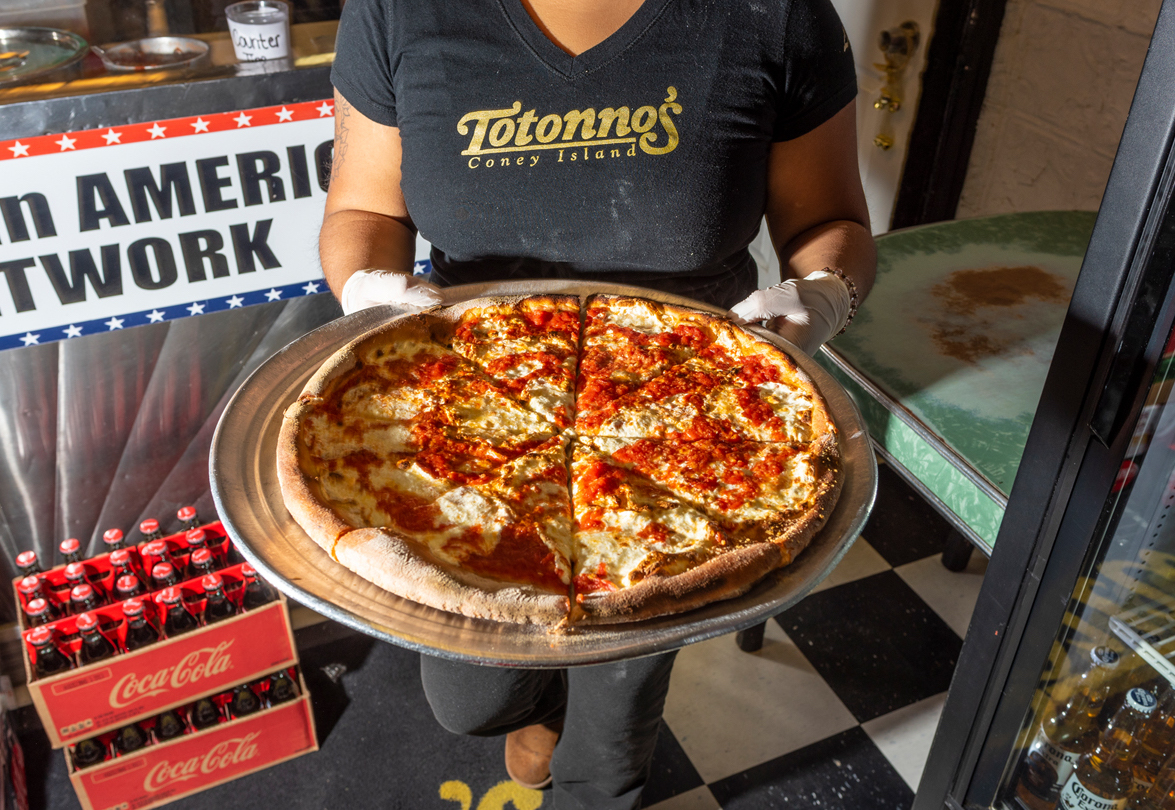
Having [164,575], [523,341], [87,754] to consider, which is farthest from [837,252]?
[87,754]

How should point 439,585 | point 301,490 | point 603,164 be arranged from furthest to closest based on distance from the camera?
point 603,164 < point 301,490 < point 439,585

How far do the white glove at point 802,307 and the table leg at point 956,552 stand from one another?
1408 millimetres

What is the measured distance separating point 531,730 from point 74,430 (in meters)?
1.49

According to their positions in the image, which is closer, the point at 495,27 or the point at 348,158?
the point at 495,27

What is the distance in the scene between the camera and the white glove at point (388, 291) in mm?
1655

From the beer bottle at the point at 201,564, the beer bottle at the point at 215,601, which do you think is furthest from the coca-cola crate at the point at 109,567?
the beer bottle at the point at 215,601

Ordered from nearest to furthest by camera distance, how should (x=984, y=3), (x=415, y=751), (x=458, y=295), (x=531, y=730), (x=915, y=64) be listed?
(x=458, y=295) → (x=531, y=730) → (x=415, y=751) → (x=984, y=3) → (x=915, y=64)

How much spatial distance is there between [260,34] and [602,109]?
117 cm

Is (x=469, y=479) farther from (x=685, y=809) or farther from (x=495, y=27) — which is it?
(x=685, y=809)

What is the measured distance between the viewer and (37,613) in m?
2.02

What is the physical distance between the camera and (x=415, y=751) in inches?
89.1

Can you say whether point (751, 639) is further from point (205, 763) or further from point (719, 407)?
point (205, 763)

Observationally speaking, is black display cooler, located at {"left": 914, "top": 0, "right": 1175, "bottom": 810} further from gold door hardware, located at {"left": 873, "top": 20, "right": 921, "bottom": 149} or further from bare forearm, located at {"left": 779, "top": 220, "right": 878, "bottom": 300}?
gold door hardware, located at {"left": 873, "top": 20, "right": 921, "bottom": 149}

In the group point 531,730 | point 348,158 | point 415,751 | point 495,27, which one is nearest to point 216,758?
point 415,751
